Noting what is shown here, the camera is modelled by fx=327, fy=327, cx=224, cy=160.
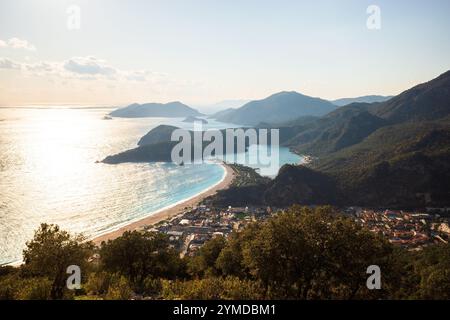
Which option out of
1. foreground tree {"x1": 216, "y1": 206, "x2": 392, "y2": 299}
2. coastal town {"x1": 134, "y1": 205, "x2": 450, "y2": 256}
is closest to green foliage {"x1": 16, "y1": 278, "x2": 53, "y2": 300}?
foreground tree {"x1": 216, "y1": 206, "x2": 392, "y2": 299}

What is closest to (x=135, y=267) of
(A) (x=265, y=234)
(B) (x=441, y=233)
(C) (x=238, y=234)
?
(C) (x=238, y=234)

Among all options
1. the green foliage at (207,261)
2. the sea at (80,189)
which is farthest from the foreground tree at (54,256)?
the sea at (80,189)

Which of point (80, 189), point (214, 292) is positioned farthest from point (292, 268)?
point (80, 189)

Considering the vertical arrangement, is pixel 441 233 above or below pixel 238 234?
below

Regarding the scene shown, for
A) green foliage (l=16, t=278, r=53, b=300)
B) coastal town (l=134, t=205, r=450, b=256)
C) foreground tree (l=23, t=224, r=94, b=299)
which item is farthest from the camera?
coastal town (l=134, t=205, r=450, b=256)

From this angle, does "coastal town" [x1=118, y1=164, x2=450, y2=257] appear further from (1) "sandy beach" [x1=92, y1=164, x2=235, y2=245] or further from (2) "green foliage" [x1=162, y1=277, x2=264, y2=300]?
(2) "green foliage" [x1=162, y1=277, x2=264, y2=300]

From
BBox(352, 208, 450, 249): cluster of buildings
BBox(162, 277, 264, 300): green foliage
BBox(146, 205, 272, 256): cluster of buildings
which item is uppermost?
BBox(162, 277, 264, 300): green foliage
